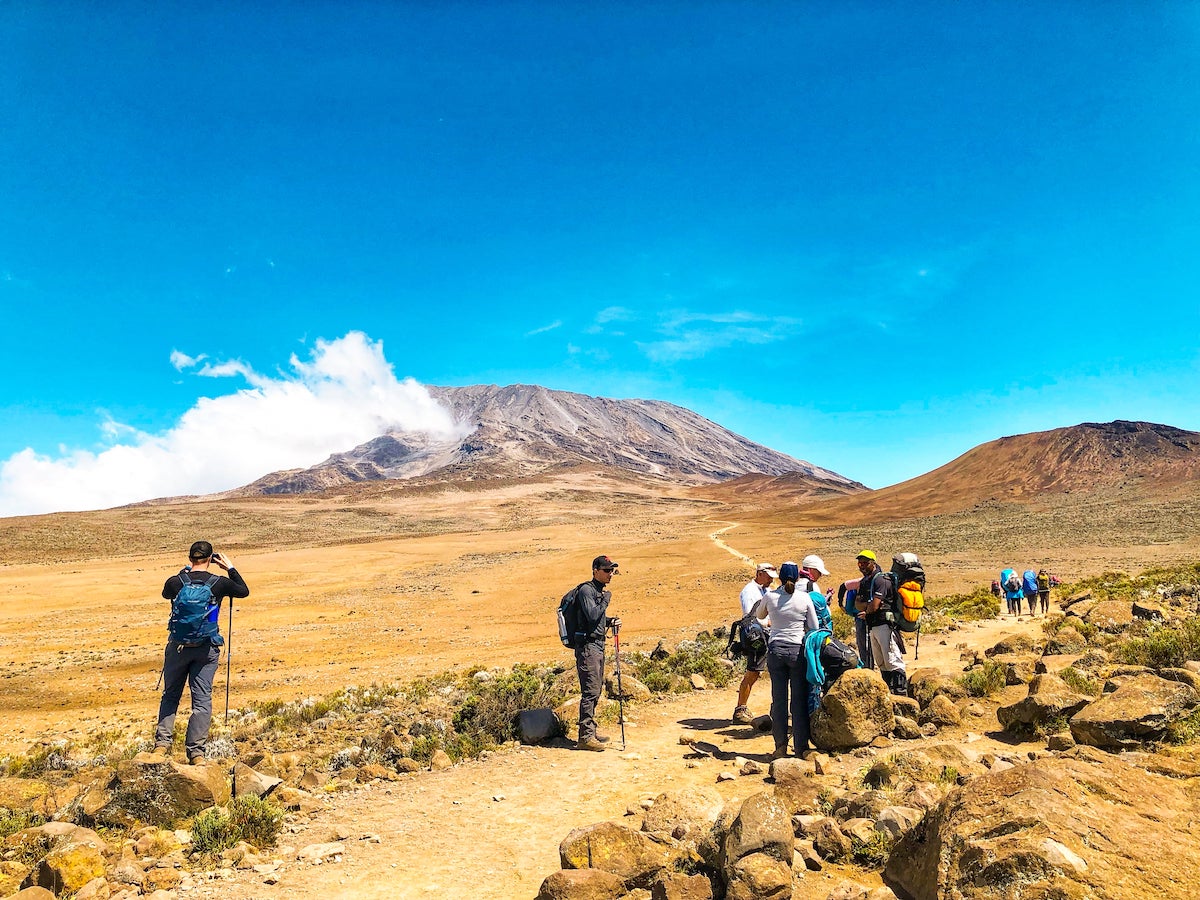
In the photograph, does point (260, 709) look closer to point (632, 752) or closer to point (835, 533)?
point (632, 752)

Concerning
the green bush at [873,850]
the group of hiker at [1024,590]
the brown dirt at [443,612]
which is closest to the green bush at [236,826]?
the brown dirt at [443,612]

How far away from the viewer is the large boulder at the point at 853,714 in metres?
7.44

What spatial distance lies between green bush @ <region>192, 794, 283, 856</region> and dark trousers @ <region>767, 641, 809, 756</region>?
16.7 ft

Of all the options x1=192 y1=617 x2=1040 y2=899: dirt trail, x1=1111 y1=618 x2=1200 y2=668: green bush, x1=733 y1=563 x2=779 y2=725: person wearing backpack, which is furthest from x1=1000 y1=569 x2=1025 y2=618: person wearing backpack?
x1=733 y1=563 x2=779 y2=725: person wearing backpack

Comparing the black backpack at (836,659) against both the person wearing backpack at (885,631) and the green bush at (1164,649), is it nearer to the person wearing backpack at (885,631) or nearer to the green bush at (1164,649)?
the person wearing backpack at (885,631)

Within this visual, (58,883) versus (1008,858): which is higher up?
(1008,858)

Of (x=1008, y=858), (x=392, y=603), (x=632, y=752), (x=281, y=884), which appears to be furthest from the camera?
(x=392, y=603)

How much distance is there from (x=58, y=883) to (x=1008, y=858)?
625 cm

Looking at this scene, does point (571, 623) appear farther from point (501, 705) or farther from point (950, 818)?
point (950, 818)

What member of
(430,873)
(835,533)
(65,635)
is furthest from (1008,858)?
(835,533)

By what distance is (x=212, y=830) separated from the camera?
18.8ft

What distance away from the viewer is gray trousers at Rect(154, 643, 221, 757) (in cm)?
741

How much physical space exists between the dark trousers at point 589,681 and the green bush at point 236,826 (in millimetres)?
3653

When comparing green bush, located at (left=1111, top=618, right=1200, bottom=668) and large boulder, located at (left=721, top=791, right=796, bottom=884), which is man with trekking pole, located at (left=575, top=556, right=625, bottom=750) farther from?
green bush, located at (left=1111, top=618, right=1200, bottom=668)
